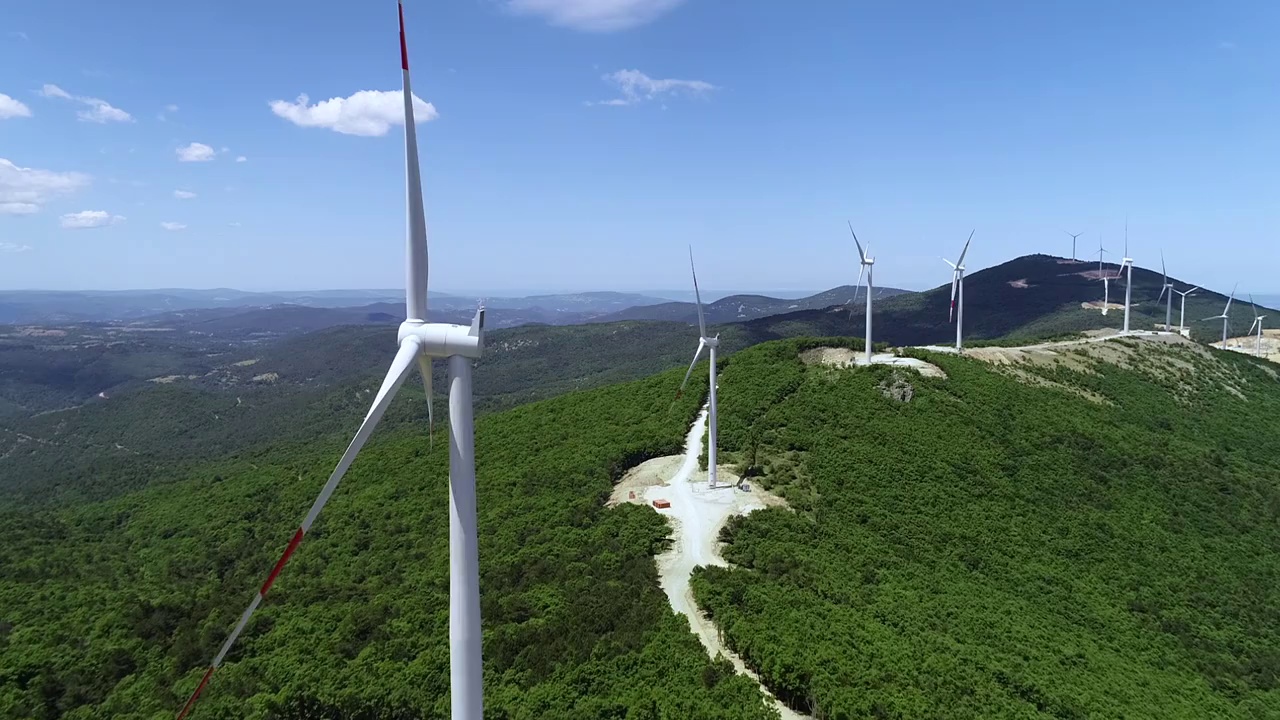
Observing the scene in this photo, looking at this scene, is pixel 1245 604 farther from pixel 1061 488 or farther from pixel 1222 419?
pixel 1222 419

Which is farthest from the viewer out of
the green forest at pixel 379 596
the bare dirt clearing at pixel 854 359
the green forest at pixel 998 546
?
the bare dirt clearing at pixel 854 359

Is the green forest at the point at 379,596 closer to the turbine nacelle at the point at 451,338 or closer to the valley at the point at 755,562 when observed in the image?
the valley at the point at 755,562

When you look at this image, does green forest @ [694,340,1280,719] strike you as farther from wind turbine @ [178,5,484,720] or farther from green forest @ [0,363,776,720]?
wind turbine @ [178,5,484,720]

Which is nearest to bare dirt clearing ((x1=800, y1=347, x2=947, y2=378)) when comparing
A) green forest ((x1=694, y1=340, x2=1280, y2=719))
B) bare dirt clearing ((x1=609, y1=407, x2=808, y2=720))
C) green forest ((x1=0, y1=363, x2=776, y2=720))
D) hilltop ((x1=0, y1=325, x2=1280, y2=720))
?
hilltop ((x1=0, y1=325, x2=1280, y2=720))

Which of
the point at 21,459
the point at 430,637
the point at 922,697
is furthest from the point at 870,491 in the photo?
the point at 21,459

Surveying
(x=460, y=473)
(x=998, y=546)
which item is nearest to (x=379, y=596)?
(x=460, y=473)

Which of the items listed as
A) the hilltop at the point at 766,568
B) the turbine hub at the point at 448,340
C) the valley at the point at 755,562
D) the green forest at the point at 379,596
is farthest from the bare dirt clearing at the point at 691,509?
the turbine hub at the point at 448,340

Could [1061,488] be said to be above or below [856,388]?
below
